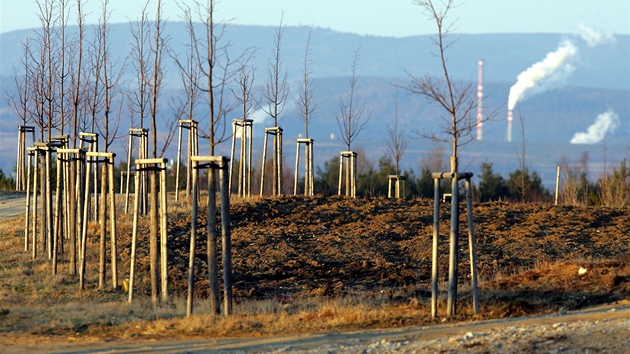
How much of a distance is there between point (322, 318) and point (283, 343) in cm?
172

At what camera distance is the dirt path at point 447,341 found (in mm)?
10547

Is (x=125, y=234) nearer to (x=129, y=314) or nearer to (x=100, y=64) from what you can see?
(x=100, y=64)

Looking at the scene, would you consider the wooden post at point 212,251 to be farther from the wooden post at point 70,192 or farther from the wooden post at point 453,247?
the wooden post at point 70,192

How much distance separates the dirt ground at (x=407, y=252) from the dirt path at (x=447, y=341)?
3.25 feet

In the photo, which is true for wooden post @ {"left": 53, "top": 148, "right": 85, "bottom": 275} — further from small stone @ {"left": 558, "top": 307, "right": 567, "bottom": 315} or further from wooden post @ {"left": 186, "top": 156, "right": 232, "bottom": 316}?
small stone @ {"left": 558, "top": 307, "right": 567, "bottom": 315}

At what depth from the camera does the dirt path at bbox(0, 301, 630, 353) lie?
34.6ft

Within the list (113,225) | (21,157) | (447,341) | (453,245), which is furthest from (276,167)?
(447,341)

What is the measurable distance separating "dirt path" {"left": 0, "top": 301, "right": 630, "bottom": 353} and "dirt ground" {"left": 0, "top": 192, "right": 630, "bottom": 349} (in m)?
0.99

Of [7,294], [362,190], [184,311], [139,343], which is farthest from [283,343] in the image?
[362,190]

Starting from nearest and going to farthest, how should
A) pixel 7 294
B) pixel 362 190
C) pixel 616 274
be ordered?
1. pixel 616 274
2. pixel 7 294
3. pixel 362 190

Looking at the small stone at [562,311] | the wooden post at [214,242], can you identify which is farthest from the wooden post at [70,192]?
the small stone at [562,311]

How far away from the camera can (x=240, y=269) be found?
1866 centimetres

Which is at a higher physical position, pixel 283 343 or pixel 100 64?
pixel 100 64

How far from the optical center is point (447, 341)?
10914 mm
